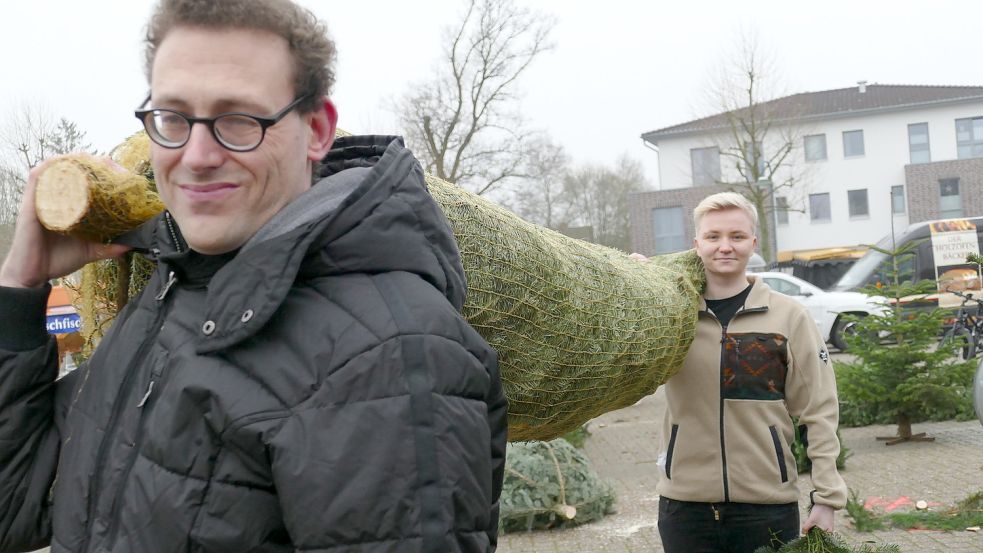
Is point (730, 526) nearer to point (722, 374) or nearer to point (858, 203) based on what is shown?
point (722, 374)

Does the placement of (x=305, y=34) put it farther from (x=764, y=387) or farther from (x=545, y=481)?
(x=545, y=481)

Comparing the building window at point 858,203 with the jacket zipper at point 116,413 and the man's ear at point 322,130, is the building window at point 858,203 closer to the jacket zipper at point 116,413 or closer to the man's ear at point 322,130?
the man's ear at point 322,130

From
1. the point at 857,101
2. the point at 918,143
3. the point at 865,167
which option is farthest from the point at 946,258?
the point at 857,101

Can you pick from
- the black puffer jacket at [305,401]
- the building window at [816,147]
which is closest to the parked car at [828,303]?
the black puffer jacket at [305,401]

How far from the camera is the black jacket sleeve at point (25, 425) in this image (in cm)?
167

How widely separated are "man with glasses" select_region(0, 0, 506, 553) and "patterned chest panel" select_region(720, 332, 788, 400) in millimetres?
2177

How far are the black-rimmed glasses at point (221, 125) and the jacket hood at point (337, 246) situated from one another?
0.13m

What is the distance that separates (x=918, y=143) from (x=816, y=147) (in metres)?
5.22

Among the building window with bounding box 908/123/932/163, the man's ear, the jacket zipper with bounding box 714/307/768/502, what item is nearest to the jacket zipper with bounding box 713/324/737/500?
the jacket zipper with bounding box 714/307/768/502

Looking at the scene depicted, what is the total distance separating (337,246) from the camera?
1.42 meters

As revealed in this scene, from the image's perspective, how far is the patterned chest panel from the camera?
11.5ft

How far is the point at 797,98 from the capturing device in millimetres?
48312

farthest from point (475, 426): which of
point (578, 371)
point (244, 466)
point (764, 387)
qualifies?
point (764, 387)

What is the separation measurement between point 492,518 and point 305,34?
0.84m
